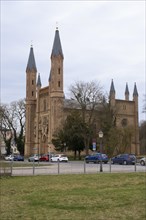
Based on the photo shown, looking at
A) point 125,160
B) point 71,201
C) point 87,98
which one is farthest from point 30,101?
point 71,201

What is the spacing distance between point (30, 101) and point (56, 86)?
1447 cm

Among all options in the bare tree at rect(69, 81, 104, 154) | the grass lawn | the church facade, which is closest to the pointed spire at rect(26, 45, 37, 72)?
the church facade

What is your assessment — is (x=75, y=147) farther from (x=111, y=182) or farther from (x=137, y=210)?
(x=137, y=210)

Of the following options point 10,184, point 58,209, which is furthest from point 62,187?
point 58,209

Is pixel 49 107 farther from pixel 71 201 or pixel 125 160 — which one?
pixel 71 201

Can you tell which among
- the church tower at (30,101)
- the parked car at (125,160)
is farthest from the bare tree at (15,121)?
the parked car at (125,160)

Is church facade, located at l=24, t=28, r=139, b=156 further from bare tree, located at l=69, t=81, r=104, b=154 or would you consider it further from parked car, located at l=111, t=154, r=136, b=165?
parked car, located at l=111, t=154, r=136, b=165

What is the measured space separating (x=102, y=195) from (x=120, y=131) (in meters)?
56.7

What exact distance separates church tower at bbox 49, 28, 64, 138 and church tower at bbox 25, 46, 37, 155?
38.8 ft

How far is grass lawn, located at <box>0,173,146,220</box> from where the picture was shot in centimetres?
1085

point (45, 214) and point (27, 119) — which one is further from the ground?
point (27, 119)

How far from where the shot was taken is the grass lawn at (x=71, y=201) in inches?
427

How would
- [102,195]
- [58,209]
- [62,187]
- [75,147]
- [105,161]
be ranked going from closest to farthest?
[58,209] → [102,195] → [62,187] → [105,161] → [75,147]

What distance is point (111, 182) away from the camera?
64.4 ft
